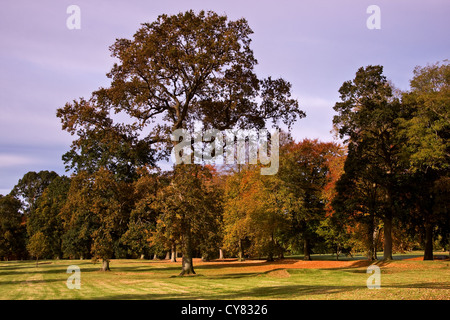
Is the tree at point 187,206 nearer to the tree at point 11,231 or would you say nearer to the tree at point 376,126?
the tree at point 376,126

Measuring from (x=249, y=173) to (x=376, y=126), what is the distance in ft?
49.6

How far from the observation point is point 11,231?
6912 centimetres

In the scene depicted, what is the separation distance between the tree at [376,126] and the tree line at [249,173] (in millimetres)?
92

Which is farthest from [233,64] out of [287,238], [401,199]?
[287,238]

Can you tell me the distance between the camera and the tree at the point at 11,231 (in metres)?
66.1

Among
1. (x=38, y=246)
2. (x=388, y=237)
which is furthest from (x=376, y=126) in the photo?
(x=38, y=246)

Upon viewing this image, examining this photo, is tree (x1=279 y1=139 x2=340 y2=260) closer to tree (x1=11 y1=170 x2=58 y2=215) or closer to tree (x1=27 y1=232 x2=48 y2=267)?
tree (x1=27 y1=232 x2=48 y2=267)

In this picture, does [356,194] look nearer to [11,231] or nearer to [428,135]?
[428,135]

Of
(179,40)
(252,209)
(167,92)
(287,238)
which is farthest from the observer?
(287,238)

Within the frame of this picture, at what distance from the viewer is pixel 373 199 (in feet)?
103

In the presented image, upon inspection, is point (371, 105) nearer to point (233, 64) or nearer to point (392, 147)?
point (392, 147)

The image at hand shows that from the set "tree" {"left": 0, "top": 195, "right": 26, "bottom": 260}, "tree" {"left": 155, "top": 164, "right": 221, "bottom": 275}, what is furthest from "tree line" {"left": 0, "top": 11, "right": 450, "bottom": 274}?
"tree" {"left": 0, "top": 195, "right": 26, "bottom": 260}

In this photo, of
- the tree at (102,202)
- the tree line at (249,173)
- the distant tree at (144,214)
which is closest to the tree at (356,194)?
the tree line at (249,173)
